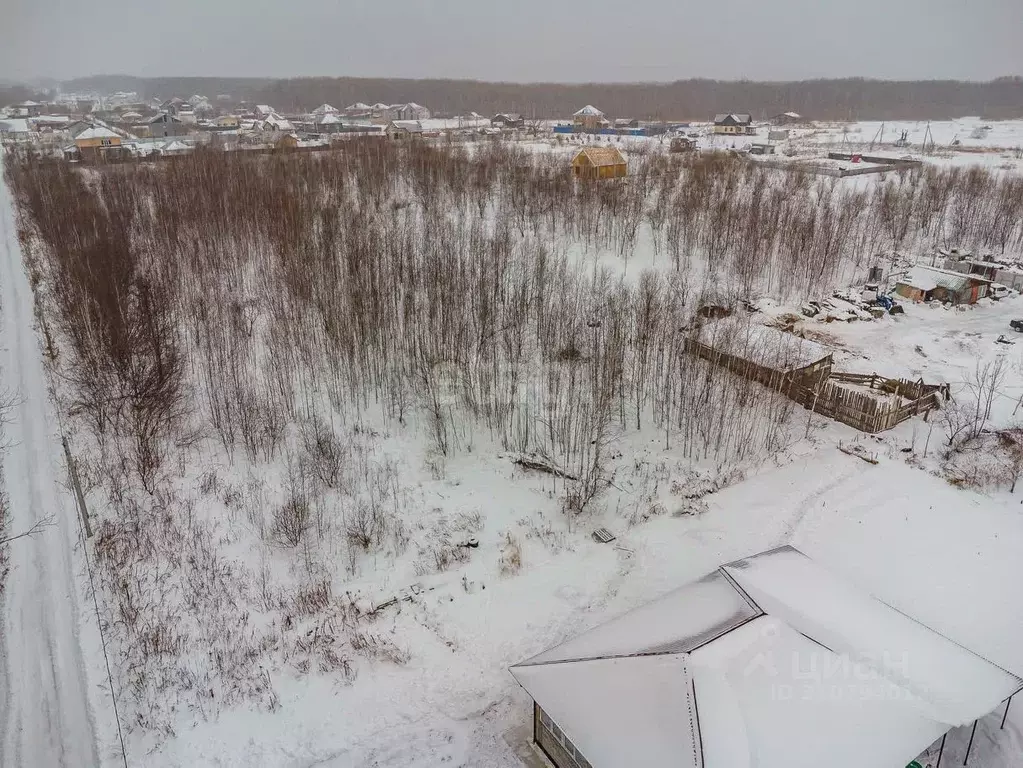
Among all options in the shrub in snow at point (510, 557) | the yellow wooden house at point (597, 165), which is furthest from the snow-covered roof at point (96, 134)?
the shrub in snow at point (510, 557)

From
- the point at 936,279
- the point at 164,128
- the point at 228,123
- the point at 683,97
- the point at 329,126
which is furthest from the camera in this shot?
the point at 683,97

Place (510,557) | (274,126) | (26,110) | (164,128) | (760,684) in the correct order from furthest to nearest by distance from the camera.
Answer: (26,110) → (274,126) → (164,128) → (510,557) → (760,684)

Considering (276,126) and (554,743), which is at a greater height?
(276,126)

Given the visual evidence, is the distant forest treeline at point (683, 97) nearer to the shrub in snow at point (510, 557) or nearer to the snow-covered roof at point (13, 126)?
the snow-covered roof at point (13, 126)

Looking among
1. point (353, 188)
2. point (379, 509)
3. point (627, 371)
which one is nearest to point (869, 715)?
point (379, 509)

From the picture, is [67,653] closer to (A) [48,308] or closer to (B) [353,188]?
(A) [48,308]

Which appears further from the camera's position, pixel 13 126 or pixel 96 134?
pixel 13 126

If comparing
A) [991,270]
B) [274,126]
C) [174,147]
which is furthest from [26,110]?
[991,270]

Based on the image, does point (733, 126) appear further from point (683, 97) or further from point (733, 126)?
point (683, 97)

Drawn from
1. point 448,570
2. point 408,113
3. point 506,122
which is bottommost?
point 448,570
